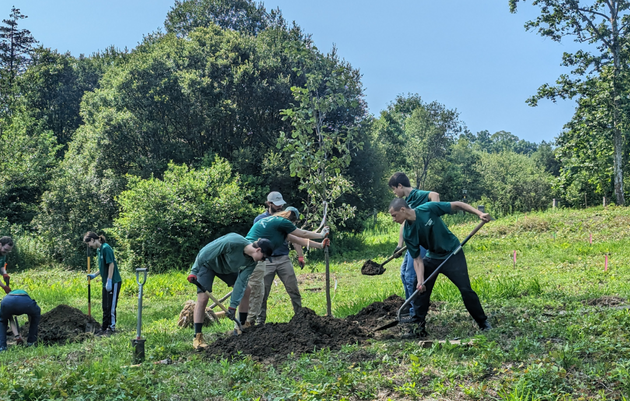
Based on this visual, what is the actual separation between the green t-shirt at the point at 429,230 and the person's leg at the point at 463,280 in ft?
0.46

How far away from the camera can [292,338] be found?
5859mm

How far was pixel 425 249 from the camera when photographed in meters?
6.42

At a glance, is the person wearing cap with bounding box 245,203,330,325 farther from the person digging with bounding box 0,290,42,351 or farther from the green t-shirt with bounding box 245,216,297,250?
the person digging with bounding box 0,290,42,351

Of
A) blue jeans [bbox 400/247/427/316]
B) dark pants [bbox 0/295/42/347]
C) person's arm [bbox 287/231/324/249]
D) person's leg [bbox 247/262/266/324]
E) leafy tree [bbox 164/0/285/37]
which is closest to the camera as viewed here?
blue jeans [bbox 400/247/427/316]

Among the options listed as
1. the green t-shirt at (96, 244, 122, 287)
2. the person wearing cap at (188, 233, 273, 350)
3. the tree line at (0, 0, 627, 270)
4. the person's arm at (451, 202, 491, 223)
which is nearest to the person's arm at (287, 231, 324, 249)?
the person wearing cap at (188, 233, 273, 350)

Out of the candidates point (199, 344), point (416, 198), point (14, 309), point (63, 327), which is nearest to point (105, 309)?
point (63, 327)

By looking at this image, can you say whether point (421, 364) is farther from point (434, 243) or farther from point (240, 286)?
point (240, 286)

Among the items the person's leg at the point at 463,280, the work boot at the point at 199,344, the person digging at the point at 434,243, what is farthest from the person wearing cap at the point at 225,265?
the person's leg at the point at 463,280

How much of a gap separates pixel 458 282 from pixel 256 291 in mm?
2862

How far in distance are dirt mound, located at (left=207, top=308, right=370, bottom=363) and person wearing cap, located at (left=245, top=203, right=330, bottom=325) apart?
976 mm

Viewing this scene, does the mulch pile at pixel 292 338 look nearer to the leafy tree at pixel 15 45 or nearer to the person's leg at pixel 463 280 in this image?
the person's leg at pixel 463 280

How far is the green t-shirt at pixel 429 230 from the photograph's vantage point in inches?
228

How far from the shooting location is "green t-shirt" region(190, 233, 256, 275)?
6426 millimetres

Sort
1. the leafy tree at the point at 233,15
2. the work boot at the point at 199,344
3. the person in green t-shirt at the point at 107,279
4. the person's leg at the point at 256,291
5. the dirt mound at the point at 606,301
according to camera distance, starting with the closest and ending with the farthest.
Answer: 1. the work boot at the point at 199,344
2. the dirt mound at the point at 606,301
3. the person's leg at the point at 256,291
4. the person in green t-shirt at the point at 107,279
5. the leafy tree at the point at 233,15
